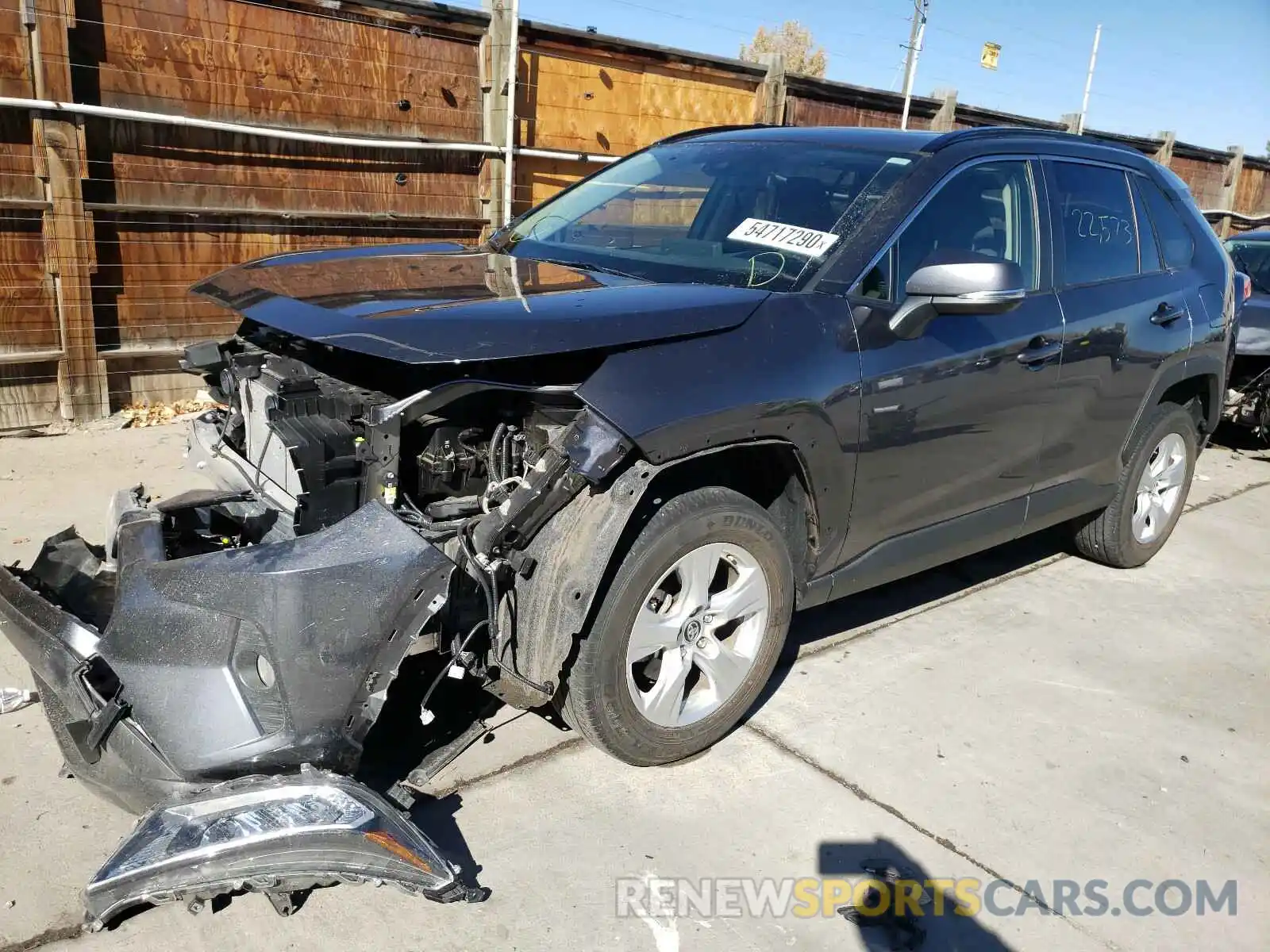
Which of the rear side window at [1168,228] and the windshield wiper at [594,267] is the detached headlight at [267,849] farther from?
the rear side window at [1168,228]

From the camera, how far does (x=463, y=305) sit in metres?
2.88

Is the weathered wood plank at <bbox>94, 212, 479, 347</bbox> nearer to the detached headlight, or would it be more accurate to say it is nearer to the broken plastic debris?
the broken plastic debris

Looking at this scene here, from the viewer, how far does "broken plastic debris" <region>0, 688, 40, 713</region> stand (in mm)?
3395

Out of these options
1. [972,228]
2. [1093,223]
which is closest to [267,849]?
[972,228]

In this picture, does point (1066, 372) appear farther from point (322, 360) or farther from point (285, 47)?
point (285, 47)

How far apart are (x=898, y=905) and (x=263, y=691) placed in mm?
1794

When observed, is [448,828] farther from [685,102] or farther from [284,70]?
[685,102]

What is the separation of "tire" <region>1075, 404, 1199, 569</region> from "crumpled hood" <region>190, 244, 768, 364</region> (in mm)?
2738

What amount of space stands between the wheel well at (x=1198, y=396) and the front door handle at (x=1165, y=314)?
44 cm

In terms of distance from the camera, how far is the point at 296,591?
2.44m

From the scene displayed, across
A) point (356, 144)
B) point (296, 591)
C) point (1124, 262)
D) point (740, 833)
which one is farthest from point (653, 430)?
point (356, 144)

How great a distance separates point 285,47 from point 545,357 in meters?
5.51

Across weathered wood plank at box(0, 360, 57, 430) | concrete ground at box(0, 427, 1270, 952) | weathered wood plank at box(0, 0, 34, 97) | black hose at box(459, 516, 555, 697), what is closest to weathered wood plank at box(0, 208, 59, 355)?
weathered wood plank at box(0, 360, 57, 430)

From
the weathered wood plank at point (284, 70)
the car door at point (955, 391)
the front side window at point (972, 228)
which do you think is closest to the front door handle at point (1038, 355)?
the car door at point (955, 391)
